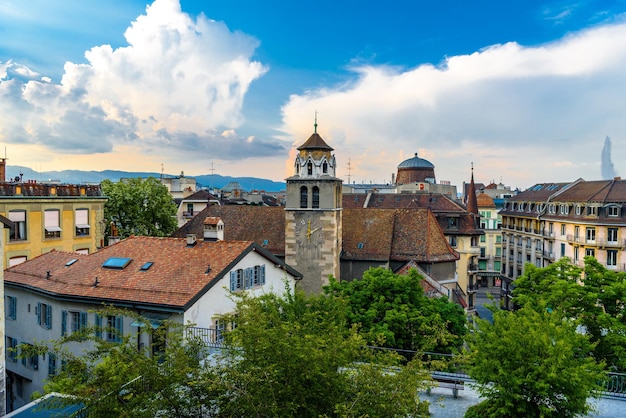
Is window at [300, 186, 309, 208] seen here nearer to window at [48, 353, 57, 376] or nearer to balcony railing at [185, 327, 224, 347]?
balcony railing at [185, 327, 224, 347]

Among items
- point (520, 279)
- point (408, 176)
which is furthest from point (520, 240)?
point (520, 279)

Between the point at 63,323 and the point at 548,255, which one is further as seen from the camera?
the point at 548,255

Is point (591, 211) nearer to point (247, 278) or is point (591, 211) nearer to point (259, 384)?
point (247, 278)

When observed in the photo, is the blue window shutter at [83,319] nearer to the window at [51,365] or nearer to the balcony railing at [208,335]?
the window at [51,365]

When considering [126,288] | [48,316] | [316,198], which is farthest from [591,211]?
[48,316]

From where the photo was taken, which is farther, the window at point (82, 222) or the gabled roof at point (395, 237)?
the gabled roof at point (395, 237)

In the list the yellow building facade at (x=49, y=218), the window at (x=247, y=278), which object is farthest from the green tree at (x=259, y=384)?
the yellow building facade at (x=49, y=218)

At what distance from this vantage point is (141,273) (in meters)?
22.7

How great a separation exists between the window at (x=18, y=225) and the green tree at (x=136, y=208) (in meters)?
11.7

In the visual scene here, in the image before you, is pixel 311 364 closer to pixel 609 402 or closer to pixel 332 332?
pixel 332 332

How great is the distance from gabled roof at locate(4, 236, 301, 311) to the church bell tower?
1055 centimetres

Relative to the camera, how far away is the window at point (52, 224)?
34719 mm

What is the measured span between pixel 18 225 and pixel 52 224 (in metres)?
2.59

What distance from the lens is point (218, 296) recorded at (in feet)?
72.8
